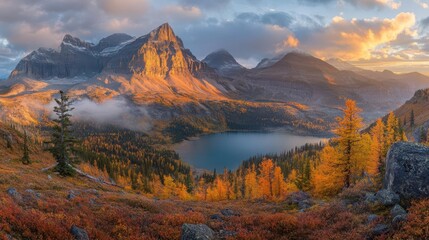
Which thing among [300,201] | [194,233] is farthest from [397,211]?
[300,201]

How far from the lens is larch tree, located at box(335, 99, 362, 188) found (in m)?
41.1

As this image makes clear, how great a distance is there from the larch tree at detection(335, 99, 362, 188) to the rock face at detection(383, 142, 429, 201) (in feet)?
75.8

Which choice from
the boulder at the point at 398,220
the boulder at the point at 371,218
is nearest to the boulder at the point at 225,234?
the boulder at the point at 371,218

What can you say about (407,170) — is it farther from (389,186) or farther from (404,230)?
(404,230)

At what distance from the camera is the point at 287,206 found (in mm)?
34000

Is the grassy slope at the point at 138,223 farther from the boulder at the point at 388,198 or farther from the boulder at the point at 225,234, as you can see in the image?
the boulder at the point at 388,198

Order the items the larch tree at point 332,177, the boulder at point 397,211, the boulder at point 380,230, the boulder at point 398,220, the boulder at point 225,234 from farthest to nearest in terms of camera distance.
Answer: the larch tree at point 332,177 < the boulder at point 225,234 < the boulder at point 397,211 < the boulder at point 380,230 < the boulder at point 398,220

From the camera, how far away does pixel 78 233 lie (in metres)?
14.8

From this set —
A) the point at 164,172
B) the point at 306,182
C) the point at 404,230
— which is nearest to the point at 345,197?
the point at 404,230

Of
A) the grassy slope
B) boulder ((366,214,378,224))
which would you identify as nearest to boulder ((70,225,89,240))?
the grassy slope

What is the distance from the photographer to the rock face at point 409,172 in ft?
53.2

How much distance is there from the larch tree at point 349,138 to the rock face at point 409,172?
2311cm

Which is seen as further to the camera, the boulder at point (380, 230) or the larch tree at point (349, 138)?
the larch tree at point (349, 138)

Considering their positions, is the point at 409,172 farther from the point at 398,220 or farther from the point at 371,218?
the point at 398,220
